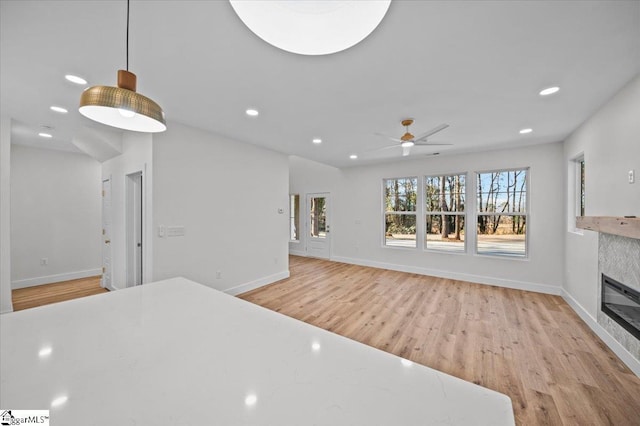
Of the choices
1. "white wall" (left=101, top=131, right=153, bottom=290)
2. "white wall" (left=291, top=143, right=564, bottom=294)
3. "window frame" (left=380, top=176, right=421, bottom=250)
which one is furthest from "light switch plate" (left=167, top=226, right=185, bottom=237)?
"window frame" (left=380, top=176, right=421, bottom=250)

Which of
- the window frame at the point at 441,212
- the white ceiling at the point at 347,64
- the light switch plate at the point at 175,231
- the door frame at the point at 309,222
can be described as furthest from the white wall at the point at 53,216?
the window frame at the point at 441,212

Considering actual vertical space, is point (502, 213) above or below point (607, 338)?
above

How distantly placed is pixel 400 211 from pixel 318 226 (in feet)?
8.19

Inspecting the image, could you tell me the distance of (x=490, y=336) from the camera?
2748 mm

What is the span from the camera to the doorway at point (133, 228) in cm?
359

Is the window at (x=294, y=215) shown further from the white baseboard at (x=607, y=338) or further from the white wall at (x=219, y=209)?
the white baseboard at (x=607, y=338)

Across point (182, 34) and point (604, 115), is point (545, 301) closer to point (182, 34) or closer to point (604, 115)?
point (604, 115)

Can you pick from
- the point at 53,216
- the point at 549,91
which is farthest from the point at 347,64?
the point at 53,216

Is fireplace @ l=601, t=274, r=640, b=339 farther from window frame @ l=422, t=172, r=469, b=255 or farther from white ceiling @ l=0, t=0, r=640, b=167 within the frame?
window frame @ l=422, t=172, r=469, b=255

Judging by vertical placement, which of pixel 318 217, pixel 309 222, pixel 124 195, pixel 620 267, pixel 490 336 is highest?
pixel 124 195

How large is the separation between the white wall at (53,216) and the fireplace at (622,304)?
25.9ft

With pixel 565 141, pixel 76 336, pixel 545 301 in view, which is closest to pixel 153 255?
pixel 76 336

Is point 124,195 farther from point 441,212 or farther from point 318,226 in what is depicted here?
point 441,212

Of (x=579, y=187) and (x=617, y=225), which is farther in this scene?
(x=579, y=187)
